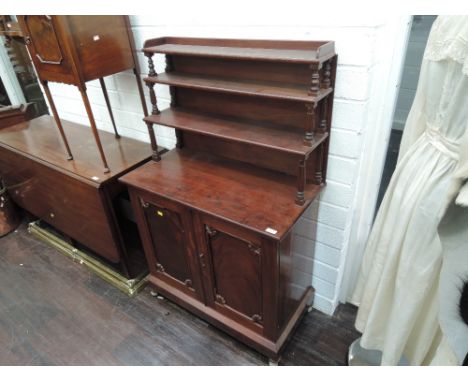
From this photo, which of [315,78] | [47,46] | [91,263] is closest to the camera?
[315,78]

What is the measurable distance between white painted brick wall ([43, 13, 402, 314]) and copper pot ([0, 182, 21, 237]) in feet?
4.38

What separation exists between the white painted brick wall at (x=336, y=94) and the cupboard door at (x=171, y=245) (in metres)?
0.52

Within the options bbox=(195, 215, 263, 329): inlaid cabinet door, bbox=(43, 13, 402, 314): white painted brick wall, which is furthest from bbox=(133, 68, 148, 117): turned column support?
bbox=(195, 215, 263, 329): inlaid cabinet door

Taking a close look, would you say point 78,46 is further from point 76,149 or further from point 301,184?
point 301,184

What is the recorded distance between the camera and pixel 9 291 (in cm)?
221

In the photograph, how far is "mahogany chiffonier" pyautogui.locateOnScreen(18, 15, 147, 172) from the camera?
1539 mm

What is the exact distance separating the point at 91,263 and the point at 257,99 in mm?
1629

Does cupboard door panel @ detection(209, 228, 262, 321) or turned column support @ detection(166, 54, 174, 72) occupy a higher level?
turned column support @ detection(166, 54, 174, 72)

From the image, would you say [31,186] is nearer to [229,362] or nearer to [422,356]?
[229,362]

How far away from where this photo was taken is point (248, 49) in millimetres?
1415

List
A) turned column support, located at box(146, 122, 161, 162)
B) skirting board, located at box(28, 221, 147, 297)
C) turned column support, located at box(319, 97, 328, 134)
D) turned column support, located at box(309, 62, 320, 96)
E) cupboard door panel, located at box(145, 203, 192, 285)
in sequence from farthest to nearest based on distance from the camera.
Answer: skirting board, located at box(28, 221, 147, 297) → turned column support, located at box(146, 122, 161, 162) → cupboard door panel, located at box(145, 203, 192, 285) → turned column support, located at box(319, 97, 328, 134) → turned column support, located at box(309, 62, 320, 96)

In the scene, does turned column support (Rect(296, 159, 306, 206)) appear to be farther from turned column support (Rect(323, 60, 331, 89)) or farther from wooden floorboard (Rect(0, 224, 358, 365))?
wooden floorboard (Rect(0, 224, 358, 365))

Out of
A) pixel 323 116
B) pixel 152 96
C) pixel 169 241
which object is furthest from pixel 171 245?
pixel 323 116

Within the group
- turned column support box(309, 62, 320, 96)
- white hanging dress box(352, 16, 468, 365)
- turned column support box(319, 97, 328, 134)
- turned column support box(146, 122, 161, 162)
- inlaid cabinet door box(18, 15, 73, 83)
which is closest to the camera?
white hanging dress box(352, 16, 468, 365)
